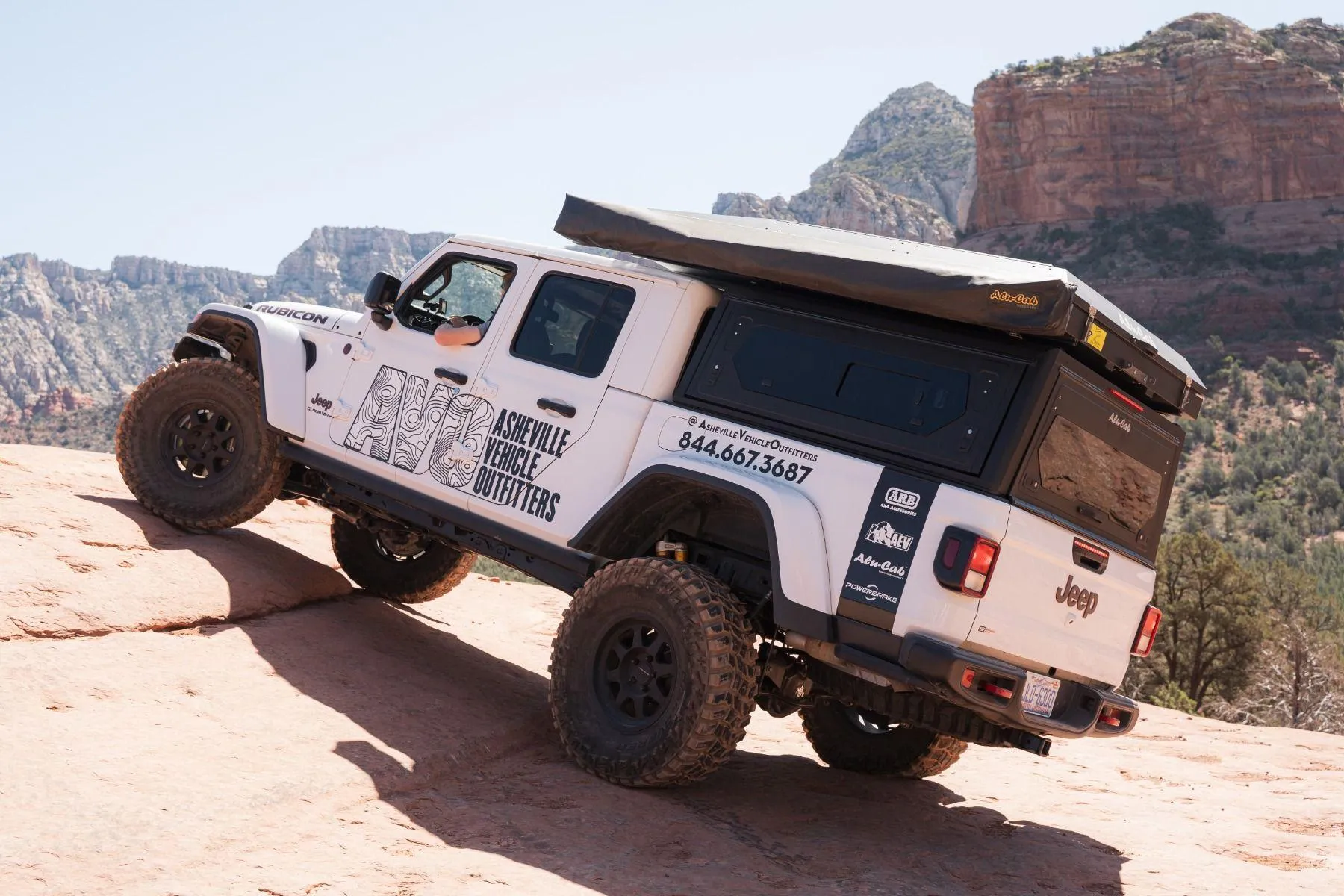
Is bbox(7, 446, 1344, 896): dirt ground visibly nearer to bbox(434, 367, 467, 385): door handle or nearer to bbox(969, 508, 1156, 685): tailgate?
bbox(969, 508, 1156, 685): tailgate

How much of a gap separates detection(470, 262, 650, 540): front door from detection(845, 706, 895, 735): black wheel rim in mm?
2067

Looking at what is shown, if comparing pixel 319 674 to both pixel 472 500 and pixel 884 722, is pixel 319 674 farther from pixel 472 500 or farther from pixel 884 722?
pixel 884 722

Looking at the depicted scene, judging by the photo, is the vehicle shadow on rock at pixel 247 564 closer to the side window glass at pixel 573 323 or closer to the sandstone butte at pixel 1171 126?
the side window glass at pixel 573 323

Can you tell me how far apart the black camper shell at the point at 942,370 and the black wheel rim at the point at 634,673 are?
3.61 feet

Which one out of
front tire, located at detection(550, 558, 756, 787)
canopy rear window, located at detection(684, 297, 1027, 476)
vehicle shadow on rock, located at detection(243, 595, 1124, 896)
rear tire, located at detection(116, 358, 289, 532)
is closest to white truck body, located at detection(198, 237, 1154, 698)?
canopy rear window, located at detection(684, 297, 1027, 476)

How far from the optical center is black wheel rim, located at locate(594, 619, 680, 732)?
18.1ft

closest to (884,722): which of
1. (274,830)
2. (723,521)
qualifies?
(723,521)

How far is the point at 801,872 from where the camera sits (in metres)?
4.89

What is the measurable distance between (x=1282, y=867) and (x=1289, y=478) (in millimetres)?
40586

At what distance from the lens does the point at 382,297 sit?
23.2 feet

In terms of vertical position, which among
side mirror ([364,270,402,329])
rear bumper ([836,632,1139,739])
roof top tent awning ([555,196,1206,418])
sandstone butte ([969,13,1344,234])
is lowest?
rear bumper ([836,632,1139,739])

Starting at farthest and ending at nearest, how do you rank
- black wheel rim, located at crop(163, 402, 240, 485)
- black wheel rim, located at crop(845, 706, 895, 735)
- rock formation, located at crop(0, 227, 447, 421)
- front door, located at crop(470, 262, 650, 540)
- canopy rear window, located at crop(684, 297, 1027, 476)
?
rock formation, located at crop(0, 227, 447, 421) → black wheel rim, located at crop(163, 402, 240, 485) → black wheel rim, located at crop(845, 706, 895, 735) → front door, located at crop(470, 262, 650, 540) → canopy rear window, located at crop(684, 297, 1027, 476)

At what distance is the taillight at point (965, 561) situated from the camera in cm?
477

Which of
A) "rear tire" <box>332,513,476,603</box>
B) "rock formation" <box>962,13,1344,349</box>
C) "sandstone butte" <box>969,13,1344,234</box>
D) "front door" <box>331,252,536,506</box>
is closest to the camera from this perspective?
"front door" <box>331,252,536,506</box>
